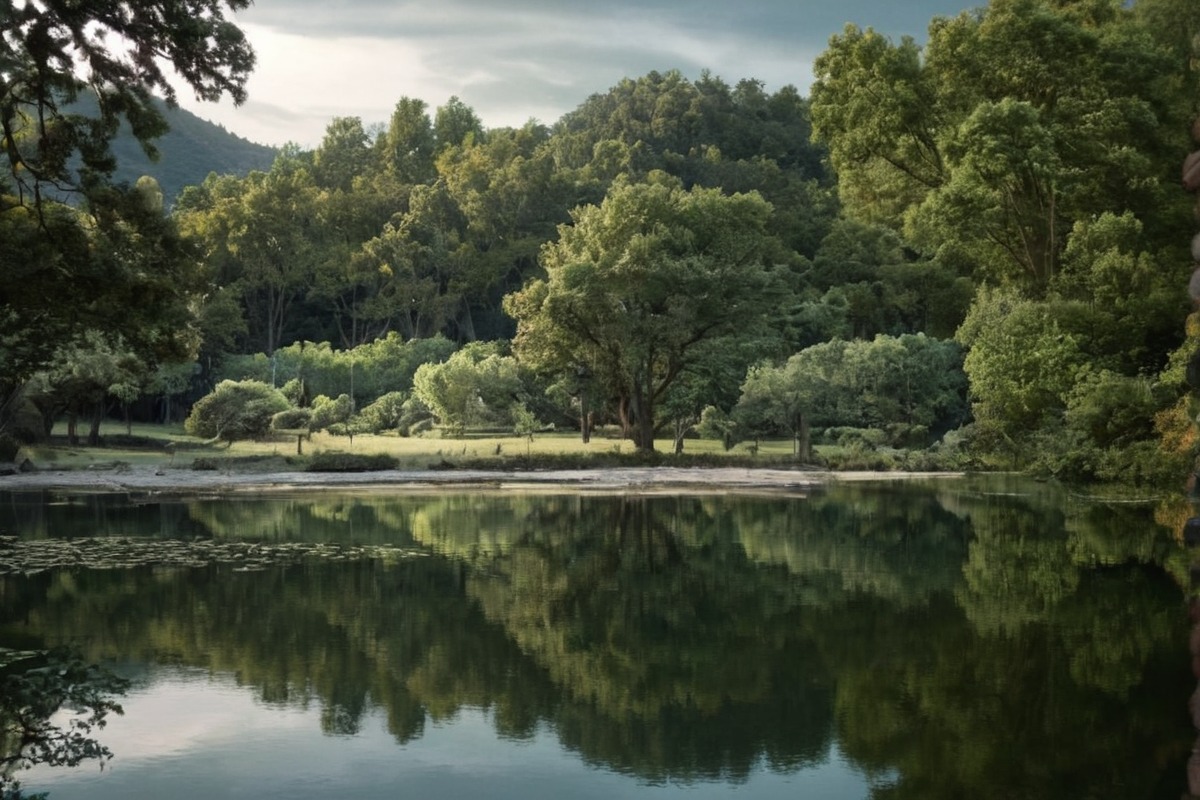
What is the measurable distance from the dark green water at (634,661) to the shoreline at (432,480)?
34.9 feet

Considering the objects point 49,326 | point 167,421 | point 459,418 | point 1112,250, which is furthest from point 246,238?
point 49,326

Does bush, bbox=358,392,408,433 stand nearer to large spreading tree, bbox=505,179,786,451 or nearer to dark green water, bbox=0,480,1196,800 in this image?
large spreading tree, bbox=505,179,786,451

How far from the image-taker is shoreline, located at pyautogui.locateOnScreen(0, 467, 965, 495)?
1377 inches

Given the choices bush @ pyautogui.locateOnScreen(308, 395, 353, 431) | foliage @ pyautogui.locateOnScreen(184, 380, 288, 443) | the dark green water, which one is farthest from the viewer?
bush @ pyautogui.locateOnScreen(308, 395, 353, 431)

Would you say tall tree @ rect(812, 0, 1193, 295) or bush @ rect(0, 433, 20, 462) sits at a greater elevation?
tall tree @ rect(812, 0, 1193, 295)

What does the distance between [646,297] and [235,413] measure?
55.7 ft

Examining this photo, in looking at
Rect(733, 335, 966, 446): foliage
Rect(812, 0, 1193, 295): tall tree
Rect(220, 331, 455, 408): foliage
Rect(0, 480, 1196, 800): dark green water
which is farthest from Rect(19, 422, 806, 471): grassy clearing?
Rect(0, 480, 1196, 800): dark green water

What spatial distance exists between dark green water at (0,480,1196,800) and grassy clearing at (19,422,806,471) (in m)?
18.2

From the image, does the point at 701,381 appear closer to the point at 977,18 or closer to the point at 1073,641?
the point at 977,18

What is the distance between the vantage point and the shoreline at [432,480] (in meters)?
35.0

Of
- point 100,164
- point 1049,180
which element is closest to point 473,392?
point 1049,180

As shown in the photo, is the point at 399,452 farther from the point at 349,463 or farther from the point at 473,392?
the point at 473,392

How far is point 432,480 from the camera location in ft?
125

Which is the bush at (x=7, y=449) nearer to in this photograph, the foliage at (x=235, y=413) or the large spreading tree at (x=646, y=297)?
the foliage at (x=235, y=413)
